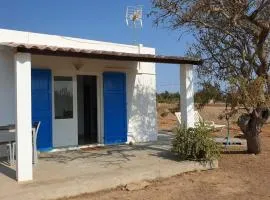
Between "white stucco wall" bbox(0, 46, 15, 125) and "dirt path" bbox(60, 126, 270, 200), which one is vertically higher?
"white stucco wall" bbox(0, 46, 15, 125)

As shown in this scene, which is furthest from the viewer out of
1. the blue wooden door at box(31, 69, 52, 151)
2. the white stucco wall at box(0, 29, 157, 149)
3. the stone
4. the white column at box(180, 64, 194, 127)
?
the white column at box(180, 64, 194, 127)

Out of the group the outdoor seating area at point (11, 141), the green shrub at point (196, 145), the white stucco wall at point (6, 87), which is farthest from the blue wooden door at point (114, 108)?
the outdoor seating area at point (11, 141)

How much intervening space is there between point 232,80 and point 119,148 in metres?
3.54

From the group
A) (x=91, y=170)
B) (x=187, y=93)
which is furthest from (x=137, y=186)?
(x=187, y=93)

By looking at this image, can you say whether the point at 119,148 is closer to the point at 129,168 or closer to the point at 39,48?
the point at 129,168

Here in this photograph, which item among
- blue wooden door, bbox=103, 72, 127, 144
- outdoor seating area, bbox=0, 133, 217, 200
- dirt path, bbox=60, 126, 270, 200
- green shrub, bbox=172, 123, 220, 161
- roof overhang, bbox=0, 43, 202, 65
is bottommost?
dirt path, bbox=60, 126, 270, 200

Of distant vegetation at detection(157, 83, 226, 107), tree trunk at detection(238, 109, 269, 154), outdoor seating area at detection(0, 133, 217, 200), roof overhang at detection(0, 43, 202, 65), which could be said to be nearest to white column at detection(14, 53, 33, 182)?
roof overhang at detection(0, 43, 202, 65)

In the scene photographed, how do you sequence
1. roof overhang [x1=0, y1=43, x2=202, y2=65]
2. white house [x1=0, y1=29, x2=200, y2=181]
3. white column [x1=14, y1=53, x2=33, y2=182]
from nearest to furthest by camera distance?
1. white column [x1=14, y1=53, x2=33, y2=182]
2. roof overhang [x1=0, y1=43, x2=202, y2=65]
3. white house [x1=0, y1=29, x2=200, y2=181]

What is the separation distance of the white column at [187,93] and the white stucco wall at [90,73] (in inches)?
90.0

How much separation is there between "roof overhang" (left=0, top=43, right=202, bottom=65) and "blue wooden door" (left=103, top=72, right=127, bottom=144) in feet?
7.38

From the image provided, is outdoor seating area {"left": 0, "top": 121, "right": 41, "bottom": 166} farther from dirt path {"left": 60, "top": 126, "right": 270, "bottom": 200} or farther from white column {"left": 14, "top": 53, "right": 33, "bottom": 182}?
dirt path {"left": 60, "top": 126, "right": 270, "bottom": 200}

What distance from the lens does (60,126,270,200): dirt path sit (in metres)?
8.03

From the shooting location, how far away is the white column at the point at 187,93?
11.6m

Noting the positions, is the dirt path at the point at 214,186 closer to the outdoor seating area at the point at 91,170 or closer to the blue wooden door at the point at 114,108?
the outdoor seating area at the point at 91,170
